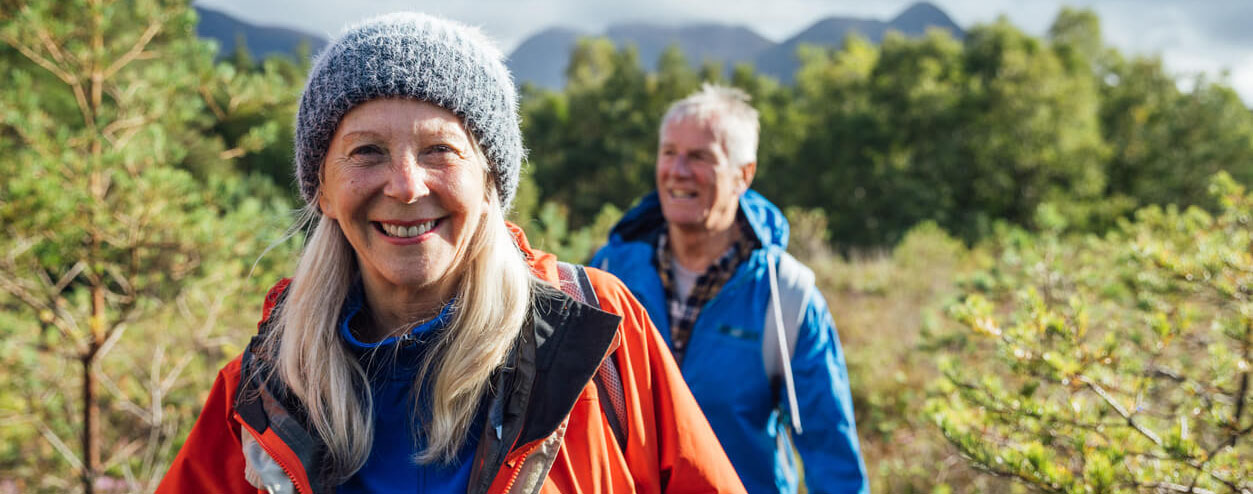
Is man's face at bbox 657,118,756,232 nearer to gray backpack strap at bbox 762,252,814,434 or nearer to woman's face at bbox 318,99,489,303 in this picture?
gray backpack strap at bbox 762,252,814,434

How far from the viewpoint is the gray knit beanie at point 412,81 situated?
134 centimetres

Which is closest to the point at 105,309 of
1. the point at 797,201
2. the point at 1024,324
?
the point at 1024,324

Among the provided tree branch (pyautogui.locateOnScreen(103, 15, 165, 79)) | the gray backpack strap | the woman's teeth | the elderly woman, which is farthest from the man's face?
tree branch (pyautogui.locateOnScreen(103, 15, 165, 79))

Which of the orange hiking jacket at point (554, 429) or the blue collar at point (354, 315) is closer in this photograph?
the orange hiking jacket at point (554, 429)

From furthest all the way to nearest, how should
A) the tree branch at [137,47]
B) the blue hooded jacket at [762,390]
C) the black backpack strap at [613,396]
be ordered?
the tree branch at [137,47], the blue hooded jacket at [762,390], the black backpack strap at [613,396]

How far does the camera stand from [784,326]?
2.28m

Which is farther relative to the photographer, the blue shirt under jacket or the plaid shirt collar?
the plaid shirt collar

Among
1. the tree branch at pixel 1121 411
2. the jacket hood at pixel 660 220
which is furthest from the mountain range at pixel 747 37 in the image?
the tree branch at pixel 1121 411

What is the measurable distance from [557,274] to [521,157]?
0.30 meters

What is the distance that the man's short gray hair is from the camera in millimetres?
2686

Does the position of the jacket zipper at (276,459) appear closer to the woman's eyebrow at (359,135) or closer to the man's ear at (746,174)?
the woman's eyebrow at (359,135)

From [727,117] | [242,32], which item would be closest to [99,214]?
[242,32]

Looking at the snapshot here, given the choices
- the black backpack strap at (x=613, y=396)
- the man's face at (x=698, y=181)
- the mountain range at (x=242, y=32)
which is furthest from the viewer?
the mountain range at (x=242, y=32)

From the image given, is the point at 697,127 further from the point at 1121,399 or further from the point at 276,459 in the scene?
the point at 276,459
